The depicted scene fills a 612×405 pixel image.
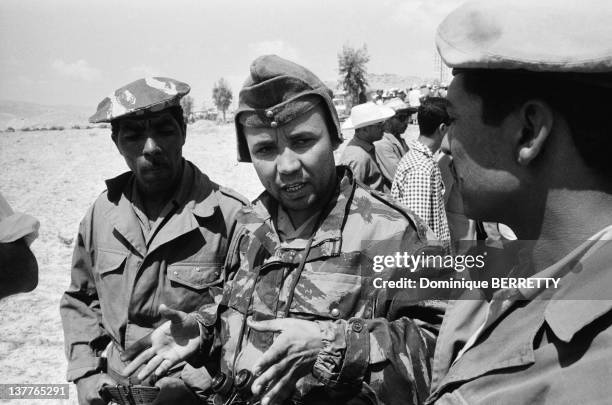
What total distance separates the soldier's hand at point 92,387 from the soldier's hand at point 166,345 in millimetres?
645

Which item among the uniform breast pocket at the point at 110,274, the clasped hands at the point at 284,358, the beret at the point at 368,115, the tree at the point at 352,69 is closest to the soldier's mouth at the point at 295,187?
the clasped hands at the point at 284,358

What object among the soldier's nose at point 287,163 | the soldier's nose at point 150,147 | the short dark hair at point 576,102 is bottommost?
the soldier's nose at point 150,147

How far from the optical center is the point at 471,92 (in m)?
1.24

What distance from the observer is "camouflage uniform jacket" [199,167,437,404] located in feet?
6.15

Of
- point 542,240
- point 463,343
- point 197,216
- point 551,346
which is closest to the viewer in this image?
point 551,346

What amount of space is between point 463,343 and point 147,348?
1.36 m

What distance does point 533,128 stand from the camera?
1.15 metres

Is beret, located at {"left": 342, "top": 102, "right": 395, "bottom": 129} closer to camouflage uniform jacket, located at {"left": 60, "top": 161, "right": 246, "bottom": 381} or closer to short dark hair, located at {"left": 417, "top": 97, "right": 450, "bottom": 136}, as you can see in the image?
short dark hair, located at {"left": 417, "top": 97, "right": 450, "bottom": 136}

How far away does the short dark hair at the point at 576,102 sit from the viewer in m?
1.08

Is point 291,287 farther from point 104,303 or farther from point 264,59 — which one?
point 104,303

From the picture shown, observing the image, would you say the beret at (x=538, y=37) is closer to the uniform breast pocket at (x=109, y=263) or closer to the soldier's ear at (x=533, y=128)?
the soldier's ear at (x=533, y=128)

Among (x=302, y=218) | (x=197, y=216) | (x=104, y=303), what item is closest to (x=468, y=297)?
(x=302, y=218)

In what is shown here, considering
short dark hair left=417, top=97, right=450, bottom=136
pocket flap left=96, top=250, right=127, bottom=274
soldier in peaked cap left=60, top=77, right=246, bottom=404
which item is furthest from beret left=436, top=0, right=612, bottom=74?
short dark hair left=417, top=97, right=450, bottom=136

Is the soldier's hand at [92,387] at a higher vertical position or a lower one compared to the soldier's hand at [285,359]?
lower
